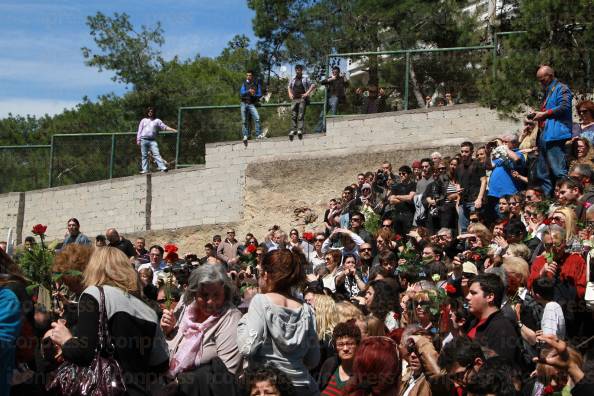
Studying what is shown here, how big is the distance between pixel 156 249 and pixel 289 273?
377 inches

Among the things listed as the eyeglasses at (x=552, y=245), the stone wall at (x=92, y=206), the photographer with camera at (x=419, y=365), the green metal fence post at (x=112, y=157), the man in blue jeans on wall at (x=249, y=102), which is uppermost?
the man in blue jeans on wall at (x=249, y=102)

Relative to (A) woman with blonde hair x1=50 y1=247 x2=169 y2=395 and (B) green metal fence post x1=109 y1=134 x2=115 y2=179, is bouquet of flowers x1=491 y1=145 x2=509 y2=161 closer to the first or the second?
(A) woman with blonde hair x1=50 y1=247 x2=169 y2=395

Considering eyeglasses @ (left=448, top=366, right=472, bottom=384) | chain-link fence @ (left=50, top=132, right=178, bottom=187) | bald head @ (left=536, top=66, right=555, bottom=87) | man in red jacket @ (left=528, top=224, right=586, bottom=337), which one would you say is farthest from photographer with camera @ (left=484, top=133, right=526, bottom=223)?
chain-link fence @ (left=50, top=132, right=178, bottom=187)

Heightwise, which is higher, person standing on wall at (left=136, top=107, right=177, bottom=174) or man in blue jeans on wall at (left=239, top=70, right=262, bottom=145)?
man in blue jeans on wall at (left=239, top=70, right=262, bottom=145)

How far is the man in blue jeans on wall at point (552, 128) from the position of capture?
45.2ft

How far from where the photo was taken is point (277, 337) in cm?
647

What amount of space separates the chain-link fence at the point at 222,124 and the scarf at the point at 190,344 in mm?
16733

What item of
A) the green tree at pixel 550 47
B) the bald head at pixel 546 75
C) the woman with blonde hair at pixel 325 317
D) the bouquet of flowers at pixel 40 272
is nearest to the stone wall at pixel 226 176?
the green tree at pixel 550 47

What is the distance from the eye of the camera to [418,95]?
23047 mm

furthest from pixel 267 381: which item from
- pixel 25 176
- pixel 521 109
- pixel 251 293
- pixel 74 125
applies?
pixel 74 125

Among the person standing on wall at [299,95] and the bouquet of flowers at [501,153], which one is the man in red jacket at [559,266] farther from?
the person standing on wall at [299,95]

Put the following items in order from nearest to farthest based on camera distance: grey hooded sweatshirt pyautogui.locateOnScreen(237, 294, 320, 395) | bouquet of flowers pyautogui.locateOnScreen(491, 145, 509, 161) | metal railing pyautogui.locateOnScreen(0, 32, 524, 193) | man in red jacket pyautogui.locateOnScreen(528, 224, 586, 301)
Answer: grey hooded sweatshirt pyautogui.locateOnScreen(237, 294, 320, 395) → man in red jacket pyautogui.locateOnScreen(528, 224, 586, 301) → bouquet of flowers pyautogui.locateOnScreen(491, 145, 509, 161) → metal railing pyautogui.locateOnScreen(0, 32, 524, 193)

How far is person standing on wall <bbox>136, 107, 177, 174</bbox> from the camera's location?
80.3 ft

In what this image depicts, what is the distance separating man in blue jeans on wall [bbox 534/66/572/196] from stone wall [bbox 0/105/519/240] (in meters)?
6.93
